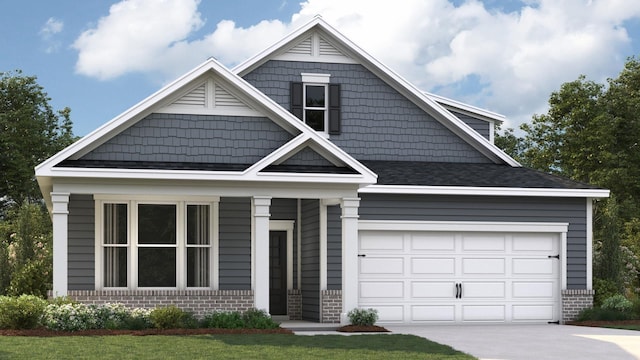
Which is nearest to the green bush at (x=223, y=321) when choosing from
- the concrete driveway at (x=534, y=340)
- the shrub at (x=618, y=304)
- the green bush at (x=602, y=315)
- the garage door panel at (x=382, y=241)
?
the concrete driveway at (x=534, y=340)

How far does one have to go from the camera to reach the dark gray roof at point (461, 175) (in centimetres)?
2388

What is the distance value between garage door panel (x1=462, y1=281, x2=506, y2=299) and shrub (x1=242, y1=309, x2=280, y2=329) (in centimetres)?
587

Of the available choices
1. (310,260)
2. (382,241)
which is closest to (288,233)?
(310,260)

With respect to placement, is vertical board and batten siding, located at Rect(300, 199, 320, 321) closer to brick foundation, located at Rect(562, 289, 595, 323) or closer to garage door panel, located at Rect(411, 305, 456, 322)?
garage door panel, located at Rect(411, 305, 456, 322)

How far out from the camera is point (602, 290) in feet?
83.3

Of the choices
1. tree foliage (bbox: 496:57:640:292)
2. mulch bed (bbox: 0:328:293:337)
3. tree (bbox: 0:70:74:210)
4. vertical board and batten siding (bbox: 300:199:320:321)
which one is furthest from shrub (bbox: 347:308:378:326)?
tree (bbox: 0:70:74:210)

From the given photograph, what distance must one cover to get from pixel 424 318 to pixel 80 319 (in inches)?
342

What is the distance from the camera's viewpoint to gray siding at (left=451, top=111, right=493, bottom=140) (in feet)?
94.3

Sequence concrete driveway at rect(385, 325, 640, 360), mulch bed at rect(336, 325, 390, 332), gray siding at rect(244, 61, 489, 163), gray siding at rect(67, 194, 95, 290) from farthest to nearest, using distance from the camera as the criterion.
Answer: gray siding at rect(244, 61, 489, 163) → gray siding at rect(67, 194, 95, 290) → mulch bed at rect(336, 325, 390, 332) → concrete driveway at rect(385, 325, 640, 360)

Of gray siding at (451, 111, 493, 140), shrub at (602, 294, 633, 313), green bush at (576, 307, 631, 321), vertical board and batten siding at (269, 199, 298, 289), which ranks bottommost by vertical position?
green bush at (576, 307, 631, 321)

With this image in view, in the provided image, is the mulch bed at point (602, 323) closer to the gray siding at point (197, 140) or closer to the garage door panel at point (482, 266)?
the garage door panel at point (482, 266)

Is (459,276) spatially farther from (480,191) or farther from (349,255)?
(349,255)

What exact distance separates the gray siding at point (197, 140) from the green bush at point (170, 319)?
3.45 metres

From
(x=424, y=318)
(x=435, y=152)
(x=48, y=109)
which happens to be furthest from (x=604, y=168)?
(x=48, y=109)
